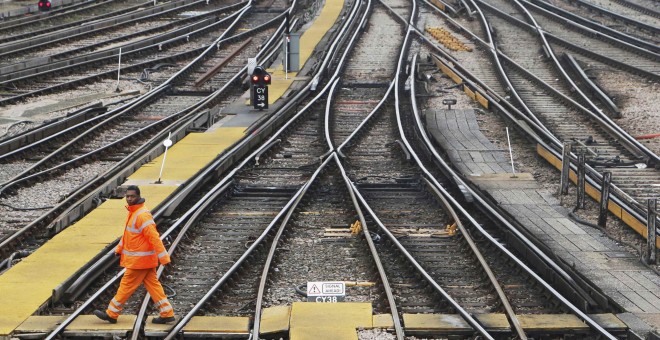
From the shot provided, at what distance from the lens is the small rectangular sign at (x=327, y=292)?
46.1 feet

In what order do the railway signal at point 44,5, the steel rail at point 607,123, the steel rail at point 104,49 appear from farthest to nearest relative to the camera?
the railway signal at point 44,5 < the steel rail at point 104,49 < the steel rail at point 607,123

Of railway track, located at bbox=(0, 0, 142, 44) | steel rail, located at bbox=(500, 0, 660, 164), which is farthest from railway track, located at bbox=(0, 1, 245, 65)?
steel rail, located at bbox=(500, 0, 660, 164)

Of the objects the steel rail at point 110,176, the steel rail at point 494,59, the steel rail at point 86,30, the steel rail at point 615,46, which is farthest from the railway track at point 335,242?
the steel rail at point 86,30

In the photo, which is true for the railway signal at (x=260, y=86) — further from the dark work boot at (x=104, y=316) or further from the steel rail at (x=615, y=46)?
the dark work boot at (x=104, y=316)

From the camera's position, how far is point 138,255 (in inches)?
505

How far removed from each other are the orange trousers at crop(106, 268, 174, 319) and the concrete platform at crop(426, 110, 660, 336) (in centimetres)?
513

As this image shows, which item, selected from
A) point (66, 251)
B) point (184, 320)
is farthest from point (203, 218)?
point (184, 320)

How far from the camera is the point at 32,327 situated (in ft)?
42.8

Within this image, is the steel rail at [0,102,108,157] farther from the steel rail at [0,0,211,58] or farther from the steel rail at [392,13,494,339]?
the steel rail at [0,0,211,58]

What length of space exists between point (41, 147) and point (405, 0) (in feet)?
94.8

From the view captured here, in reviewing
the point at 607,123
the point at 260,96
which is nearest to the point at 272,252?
the point at 260,96

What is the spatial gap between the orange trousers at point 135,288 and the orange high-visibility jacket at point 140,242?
0.15 meters

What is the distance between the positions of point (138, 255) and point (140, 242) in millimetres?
139

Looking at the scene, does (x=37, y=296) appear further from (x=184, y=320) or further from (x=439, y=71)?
(x=439, y=71)
